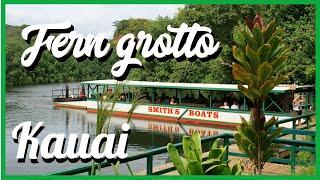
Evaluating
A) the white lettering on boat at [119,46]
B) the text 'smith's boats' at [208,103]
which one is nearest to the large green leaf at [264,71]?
the white lettering on boat at [119,46]

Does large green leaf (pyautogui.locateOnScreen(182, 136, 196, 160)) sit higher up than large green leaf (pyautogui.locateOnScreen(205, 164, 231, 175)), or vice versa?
large green leaf (pyautogui.locateOnScreen(182, 136, 196, 160))

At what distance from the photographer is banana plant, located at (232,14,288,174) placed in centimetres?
408

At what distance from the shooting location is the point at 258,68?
4.09 metres

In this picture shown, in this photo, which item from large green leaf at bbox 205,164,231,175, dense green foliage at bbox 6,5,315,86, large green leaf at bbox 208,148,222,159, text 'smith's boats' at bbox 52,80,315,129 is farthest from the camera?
dense green foliage at bbox 6,5,315,86

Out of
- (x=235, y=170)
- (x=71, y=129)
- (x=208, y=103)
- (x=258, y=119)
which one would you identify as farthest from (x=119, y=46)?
(x=208, y=103)

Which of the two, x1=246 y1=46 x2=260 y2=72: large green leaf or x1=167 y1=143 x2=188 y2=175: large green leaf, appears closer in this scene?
x1=167 y1=143 x2=188 y2=175: large green leaf

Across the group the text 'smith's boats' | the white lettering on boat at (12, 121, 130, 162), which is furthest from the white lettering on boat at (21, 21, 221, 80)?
the text 'smith's boats'

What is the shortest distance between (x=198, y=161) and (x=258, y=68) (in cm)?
174

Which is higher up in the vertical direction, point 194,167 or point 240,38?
point 240,38

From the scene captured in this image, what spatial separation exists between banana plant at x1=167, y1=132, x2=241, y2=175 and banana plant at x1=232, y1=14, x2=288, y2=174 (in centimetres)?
152

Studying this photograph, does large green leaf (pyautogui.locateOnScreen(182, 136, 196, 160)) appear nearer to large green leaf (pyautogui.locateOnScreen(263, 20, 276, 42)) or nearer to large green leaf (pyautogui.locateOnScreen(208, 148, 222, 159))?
large green leaf (pyautogui.locateOnScreen(208, 148, 222, 159))

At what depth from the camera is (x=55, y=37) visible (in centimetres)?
421

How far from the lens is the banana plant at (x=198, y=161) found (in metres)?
2.52

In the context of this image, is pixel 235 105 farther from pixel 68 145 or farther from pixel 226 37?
pixel 68 145
